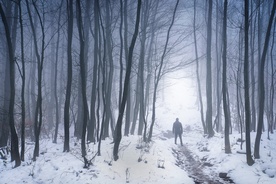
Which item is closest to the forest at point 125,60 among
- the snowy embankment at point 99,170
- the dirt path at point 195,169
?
the snowy embankment at point 99,170

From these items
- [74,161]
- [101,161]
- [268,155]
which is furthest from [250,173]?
[74,161]

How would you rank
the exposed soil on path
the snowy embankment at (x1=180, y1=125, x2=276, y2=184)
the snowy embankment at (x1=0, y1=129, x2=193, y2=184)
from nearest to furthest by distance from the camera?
the snowy embankment at (x1=0, y1=129, x2=193, y2=184) < the snowy embankment at (x1=180, y1=125, x2=276, y2=184) < the exposed soil on path

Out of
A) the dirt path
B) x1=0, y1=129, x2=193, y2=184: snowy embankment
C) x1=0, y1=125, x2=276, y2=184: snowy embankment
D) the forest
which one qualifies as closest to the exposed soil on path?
the dirt path

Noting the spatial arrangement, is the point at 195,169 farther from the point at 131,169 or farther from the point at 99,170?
the point at 99,170

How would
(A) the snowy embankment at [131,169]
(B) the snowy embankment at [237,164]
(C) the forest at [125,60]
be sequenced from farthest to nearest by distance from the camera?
(C) the forest at [125,60] < (B) the snowy embankment at [237,164] < (A) the snowy embankment at [131,169]

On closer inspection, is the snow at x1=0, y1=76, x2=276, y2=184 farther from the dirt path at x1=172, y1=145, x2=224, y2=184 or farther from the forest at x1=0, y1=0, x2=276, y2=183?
the forest at x1=0, y1=0, x2=276, y2=183

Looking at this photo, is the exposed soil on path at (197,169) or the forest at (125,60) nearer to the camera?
the exposed soil on path at (197,169)

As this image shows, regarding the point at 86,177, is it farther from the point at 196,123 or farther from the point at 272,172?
the point at 196,123

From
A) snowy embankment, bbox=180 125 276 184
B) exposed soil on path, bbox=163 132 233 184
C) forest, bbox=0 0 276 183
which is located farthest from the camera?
forest, bbox=0 0 276 183

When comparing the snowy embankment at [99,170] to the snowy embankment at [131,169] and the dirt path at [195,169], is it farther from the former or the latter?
the dirt path at [195,169]

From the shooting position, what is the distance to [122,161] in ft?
28.4

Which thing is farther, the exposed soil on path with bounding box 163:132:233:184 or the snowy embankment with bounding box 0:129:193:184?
the exposed soil on path with bounding box 163:132:233:184

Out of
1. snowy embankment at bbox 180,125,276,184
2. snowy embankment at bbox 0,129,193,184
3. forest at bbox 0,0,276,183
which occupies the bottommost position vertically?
snowy embankment at bbox 180,125,276,184

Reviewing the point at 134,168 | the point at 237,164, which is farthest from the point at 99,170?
the point at 237,164
